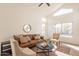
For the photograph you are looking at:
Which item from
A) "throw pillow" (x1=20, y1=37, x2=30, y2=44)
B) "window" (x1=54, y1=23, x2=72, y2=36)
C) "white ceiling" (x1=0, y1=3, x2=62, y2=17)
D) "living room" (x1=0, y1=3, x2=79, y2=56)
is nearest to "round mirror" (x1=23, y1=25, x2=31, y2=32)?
"living room" (x1=0, y1=3, x2=79, y2=56)

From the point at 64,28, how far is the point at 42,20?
38cm

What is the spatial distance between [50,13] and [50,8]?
0.27ft

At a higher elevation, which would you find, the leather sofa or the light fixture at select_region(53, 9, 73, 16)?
the light fixture at select_region(53, 9, 73, 16)

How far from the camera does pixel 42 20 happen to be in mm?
1824

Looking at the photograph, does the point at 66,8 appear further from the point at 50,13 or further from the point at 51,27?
the point at 51,27

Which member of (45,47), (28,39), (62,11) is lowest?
(45,47)

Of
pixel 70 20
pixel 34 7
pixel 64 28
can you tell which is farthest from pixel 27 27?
pixel 70 20

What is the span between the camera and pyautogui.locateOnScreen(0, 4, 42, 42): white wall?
5.66 ft

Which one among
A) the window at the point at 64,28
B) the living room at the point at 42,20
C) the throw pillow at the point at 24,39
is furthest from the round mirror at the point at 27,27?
the window at the point at 64,28

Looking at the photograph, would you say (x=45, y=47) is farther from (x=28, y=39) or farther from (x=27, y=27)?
(x=27, y=27)

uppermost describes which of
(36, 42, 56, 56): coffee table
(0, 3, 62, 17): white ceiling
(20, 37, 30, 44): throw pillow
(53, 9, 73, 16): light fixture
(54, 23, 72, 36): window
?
(0, 3, 62, 17): white ceiling

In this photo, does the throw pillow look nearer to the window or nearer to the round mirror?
the round mirror

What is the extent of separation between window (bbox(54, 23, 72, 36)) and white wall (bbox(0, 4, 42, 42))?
28 centimetres

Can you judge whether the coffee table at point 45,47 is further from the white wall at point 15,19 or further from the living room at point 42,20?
the white wall at point 15,19
